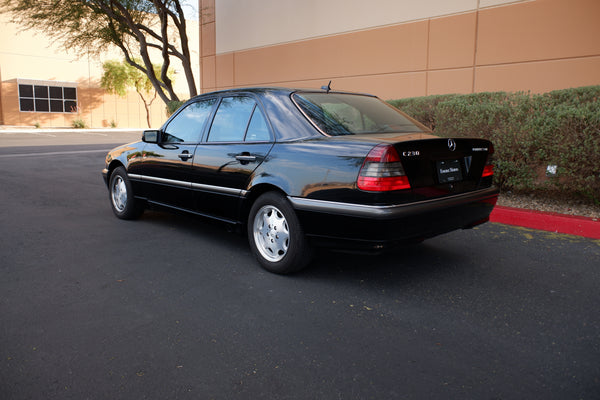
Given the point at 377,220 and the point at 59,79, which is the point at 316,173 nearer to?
the point at 377,220

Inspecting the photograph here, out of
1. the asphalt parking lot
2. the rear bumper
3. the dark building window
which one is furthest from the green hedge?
the dark building window

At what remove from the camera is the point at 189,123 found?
511 cm

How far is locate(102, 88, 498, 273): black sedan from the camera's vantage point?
3.40 metres

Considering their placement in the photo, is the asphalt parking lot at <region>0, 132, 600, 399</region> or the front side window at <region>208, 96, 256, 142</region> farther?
the front side window at <region>208, 96, 256, 142</region>

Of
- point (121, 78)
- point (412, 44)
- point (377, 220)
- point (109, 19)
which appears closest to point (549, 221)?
point (377, 220)

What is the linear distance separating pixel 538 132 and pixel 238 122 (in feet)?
12.2

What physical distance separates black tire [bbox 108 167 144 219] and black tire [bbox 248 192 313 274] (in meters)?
2.21

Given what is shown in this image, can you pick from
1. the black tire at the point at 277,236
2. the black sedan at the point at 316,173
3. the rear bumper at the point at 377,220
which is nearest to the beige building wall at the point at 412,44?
the black sedan at the point at 316,173

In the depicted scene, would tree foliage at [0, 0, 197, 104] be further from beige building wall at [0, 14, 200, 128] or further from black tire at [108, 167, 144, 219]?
beige building wall at [0, 14, 200, 128]

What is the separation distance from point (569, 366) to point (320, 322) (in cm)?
141

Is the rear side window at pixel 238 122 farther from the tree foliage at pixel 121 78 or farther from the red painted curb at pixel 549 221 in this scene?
the tree foliage at pixel 121 78

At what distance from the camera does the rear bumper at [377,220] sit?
3.35 metres

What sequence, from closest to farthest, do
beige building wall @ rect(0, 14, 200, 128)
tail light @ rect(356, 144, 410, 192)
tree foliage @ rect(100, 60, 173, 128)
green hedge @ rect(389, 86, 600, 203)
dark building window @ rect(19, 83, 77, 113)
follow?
1. tail light @ rect(356, 144, 410, 192)
2. green hedge @ rect(389, 86, 600, 203)
3. beige building wall @ rect(0, 14, 200, 128)
4. dark building window @ rect(19, 83, 77, 113)
5. tree foliage @ rect(100, 60, 173, 128)

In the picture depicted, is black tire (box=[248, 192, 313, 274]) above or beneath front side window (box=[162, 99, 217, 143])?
beneath
